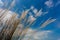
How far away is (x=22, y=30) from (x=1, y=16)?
479 mm

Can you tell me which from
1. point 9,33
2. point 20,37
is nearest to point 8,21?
point 9,33

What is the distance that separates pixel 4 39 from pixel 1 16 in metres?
0.42

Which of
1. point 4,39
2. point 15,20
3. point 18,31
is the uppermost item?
point 15,20

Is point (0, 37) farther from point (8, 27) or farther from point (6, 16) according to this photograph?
point (6, 16)

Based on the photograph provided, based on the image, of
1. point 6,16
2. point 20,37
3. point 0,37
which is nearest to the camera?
point 20,37

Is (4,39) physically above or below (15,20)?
below

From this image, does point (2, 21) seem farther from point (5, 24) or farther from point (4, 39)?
point (4, 39)

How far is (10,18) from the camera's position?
2.27 m

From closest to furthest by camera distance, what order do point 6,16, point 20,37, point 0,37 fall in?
point 20,37
point 0,37
point 6,16

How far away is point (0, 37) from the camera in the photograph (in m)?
2.18

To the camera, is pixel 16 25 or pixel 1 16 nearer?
pixel 16 25

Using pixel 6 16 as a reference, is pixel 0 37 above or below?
below

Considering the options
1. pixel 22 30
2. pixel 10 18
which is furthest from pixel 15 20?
pixel 22 30

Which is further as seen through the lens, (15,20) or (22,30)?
(15,20)
